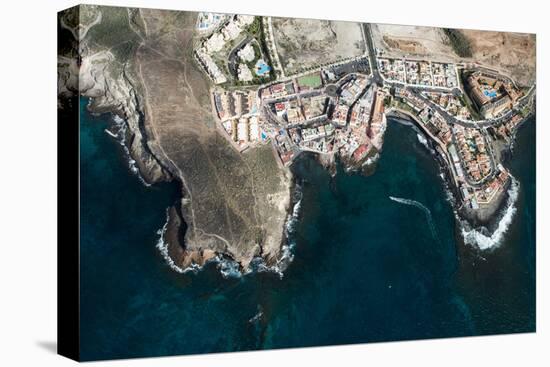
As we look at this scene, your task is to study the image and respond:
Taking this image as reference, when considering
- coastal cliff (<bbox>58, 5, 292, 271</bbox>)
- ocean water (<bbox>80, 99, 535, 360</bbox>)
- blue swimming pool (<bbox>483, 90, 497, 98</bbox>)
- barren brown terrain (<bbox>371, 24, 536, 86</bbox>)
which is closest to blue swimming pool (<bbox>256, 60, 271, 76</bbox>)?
coastal cliff (<bbox>58, 5, 292, 271</bbox>)

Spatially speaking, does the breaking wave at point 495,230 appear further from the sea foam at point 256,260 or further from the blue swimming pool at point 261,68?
the blue swimming pool at point 261,68

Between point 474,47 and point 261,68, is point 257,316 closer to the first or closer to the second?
point 261,68

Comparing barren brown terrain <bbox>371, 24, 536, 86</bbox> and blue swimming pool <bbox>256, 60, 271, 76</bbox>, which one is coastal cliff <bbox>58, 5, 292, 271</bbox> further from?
barren brown terrain <bbox>371, 24, 536, 86</bbox>

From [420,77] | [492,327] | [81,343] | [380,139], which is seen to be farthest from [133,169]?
[492,327]

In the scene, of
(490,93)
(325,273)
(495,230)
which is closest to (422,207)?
(495,230)

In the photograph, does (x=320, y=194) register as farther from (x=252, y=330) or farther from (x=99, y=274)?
(x=99, y=274)
